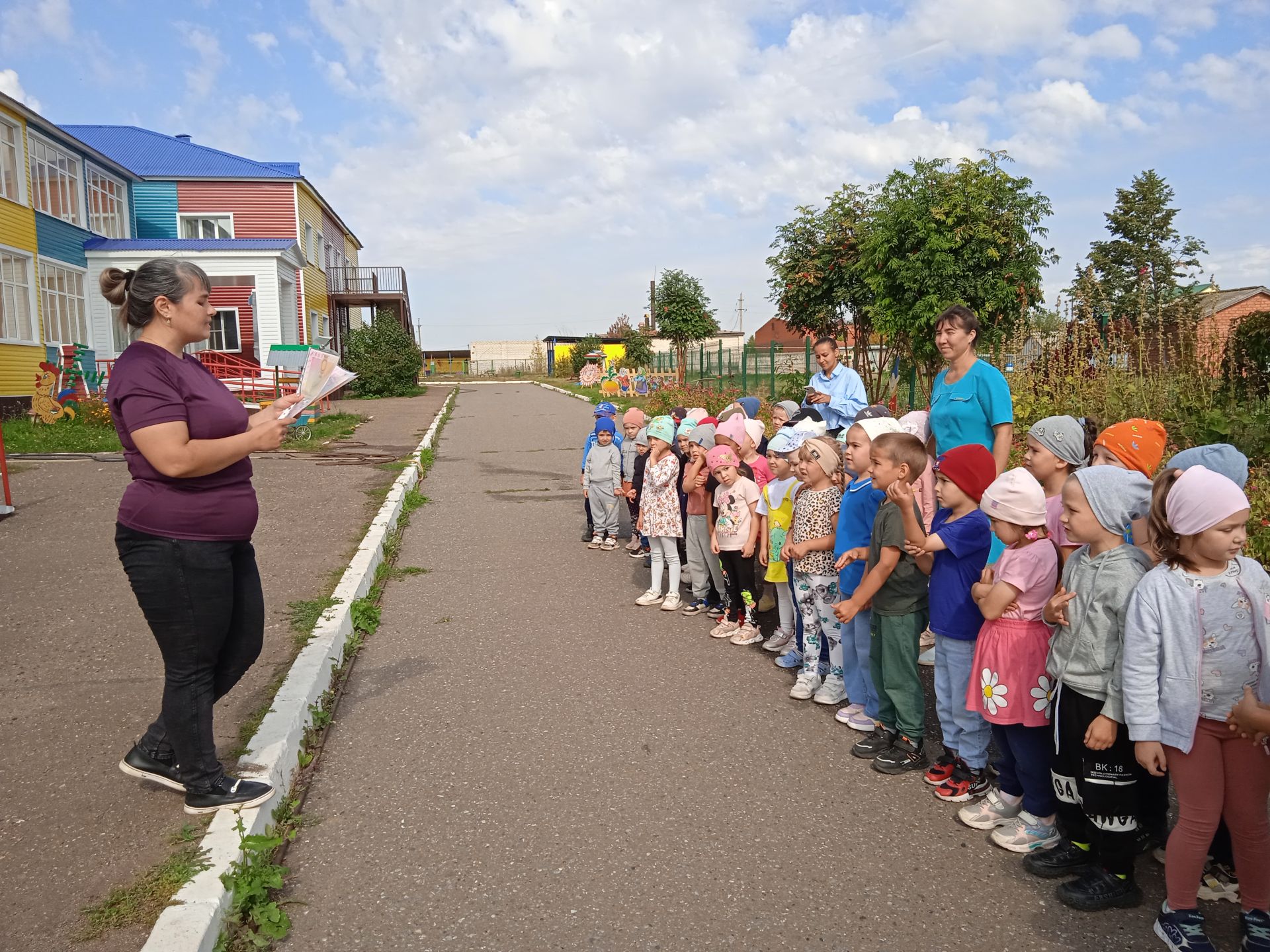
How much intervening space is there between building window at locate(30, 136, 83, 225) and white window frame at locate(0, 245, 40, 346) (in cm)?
156

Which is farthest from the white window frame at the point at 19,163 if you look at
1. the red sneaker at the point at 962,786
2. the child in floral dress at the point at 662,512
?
the red sneaker at the point at 962,786

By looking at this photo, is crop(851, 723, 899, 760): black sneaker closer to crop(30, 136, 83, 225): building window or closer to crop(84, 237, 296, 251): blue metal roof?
→ crop(30, 136, 83, 225): building window

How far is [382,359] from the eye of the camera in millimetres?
33656

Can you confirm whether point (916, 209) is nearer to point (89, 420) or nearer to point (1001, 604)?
point (1001, 604)

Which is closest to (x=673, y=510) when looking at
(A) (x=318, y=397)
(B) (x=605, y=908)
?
(A) (x=318, y=397)

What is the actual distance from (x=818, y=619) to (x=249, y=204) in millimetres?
33231

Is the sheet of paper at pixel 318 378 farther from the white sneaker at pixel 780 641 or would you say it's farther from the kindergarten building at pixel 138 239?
the kindergarten building at pixel 138 239

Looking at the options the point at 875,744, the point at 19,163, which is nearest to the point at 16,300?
the point at 19,163

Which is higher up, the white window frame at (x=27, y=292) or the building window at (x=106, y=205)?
the building window at (x=106, y=205)

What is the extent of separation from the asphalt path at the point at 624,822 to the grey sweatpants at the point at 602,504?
114 inches

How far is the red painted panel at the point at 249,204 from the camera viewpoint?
31.6 meters

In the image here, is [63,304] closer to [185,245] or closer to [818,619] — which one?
[185,245]

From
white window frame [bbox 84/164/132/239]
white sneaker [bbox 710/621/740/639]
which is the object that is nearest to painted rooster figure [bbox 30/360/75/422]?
white window frame [bbox 84/164/132/239]

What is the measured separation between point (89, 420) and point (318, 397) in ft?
56.5
